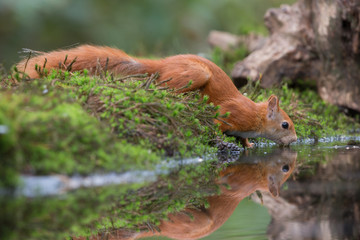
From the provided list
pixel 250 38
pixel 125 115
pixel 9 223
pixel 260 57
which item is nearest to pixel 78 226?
pixel 9 223

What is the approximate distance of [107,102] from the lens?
4.52 meters

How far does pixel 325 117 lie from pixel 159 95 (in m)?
3.92

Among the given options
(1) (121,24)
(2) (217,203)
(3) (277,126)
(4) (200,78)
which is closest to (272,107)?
(3) (277,126)

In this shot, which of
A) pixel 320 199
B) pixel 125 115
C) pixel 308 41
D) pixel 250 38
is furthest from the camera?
pixel 250 38

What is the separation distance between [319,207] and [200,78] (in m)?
3.20

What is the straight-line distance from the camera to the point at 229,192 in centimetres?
356

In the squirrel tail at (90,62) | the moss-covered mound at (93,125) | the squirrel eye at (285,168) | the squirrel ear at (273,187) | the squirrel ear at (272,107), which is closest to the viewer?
the moss-covered mound at (93,125)

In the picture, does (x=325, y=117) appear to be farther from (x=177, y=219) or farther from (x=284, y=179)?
(x=177, y=219)

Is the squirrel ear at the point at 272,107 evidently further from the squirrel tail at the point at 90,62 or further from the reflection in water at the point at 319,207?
the reflection in water at the point at 319,207

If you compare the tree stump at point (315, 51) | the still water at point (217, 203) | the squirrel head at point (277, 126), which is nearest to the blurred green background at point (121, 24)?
the tree stump at point (315, 51)

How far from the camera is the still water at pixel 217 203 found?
8.46 feet

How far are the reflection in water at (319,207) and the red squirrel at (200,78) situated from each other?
1921 mm

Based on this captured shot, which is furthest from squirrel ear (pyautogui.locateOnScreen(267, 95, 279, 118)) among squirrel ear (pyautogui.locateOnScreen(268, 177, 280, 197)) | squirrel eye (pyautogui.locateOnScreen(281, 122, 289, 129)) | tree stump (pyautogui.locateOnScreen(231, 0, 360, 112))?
squirrel ear (pyautogui.locateOnScreen(268, 177, 280, 197))

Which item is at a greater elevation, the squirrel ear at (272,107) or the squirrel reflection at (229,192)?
the squirrel ear at (272,107)
